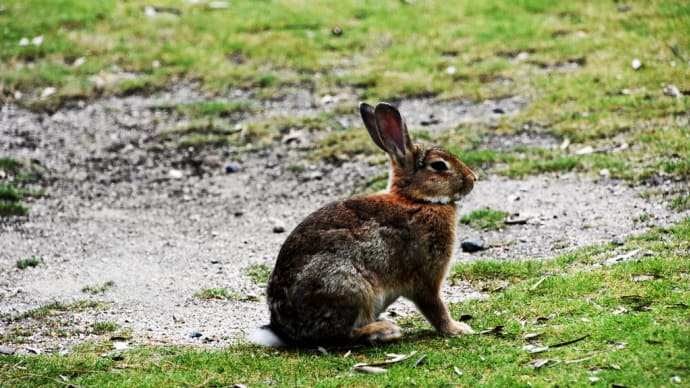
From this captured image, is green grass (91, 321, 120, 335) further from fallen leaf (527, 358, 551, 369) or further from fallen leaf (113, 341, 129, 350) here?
fallen leaf (527, 358, 551, 369)

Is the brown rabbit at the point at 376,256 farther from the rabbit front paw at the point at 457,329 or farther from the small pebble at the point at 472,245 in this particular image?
the small pebble at the point at 472,245

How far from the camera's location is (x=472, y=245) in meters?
10.3

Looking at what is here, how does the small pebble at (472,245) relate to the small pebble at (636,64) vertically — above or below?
below

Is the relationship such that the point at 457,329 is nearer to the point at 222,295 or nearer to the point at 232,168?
the point at 222,295

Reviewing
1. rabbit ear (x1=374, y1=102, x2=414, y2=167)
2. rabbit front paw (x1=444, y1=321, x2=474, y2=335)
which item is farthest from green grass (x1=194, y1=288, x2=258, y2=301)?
rabbit front paw (x1=444, y1=321, x2=474, y2=335)

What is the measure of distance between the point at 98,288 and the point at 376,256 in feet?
13.0

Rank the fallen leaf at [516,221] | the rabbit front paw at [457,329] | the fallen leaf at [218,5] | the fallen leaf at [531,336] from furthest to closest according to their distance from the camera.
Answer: the fallen leaf at [218,5] < the fallen leaf at [516,221] < the rabbit front paw at [457,329] < the fallen leaf at [531,336]

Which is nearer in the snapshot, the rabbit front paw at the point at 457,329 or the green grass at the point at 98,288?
the rabbit front paw at the point at 457,329

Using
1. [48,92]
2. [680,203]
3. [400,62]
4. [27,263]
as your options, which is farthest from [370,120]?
[48,92]

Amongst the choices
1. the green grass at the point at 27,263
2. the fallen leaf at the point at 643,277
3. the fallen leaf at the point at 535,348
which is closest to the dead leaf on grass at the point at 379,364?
the fallen leaf at the point at 535,348

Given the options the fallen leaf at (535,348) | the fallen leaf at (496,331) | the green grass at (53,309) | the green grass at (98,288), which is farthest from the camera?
the green grass at (98,288)

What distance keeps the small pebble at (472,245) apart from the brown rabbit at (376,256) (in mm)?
2802

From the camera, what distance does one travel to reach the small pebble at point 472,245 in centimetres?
1029

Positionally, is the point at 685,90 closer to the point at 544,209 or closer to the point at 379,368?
the point at 544,209
